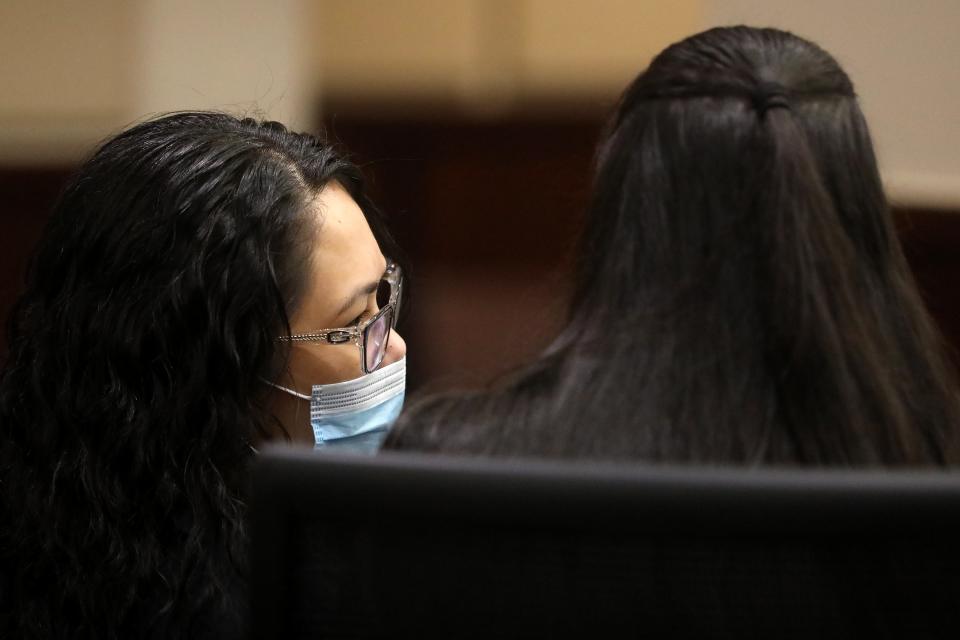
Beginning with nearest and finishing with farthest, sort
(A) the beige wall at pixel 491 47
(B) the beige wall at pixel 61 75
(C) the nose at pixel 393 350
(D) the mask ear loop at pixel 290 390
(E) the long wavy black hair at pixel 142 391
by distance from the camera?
1. (E) the long wavy black hair at pixel 142 391
2. (D) the mask ear loop at pixel 290 390
3. (C) the nose at pixel 393 350
4. (A) the beige wall at pixel 491 47
5. (B) the beige wall at pixel 61 75

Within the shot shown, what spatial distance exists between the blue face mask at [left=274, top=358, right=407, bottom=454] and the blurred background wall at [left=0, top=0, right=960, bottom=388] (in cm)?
147

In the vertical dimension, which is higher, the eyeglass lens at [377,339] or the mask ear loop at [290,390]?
the eyeglass lens at [377,339]

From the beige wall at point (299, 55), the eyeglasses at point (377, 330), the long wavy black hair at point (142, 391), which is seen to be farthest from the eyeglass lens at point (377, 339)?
the beige wall at point (299, 55)

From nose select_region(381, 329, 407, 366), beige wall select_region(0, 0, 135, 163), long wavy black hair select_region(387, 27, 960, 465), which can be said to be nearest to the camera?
long wavy black hair select_region(387, 27, 960, 465)

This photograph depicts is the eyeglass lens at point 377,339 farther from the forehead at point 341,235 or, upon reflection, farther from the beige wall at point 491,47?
the beige wall at point 491,47

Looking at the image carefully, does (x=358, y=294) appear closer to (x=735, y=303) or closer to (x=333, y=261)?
(x=333, y=261)

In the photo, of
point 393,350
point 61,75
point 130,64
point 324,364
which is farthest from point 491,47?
point 324,364

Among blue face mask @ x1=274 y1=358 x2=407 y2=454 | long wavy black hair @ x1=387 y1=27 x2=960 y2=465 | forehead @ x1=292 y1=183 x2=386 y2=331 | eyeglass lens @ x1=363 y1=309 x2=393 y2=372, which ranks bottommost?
blue face mask @ x1=274 y1=358 x2=407 y2=454

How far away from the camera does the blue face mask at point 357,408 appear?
1.35 m

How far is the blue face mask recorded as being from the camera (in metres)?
1.35

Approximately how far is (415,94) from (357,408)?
70.7 inches

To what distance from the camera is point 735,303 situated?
28.8 inches

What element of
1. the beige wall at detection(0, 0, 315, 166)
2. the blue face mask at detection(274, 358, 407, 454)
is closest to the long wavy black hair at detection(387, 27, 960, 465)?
the blue face mask at detection(274, 358, 407, 454)

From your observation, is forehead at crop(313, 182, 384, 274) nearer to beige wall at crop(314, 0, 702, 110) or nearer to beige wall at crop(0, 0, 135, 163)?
beige wall at crop(314, 0, 702, 110)
